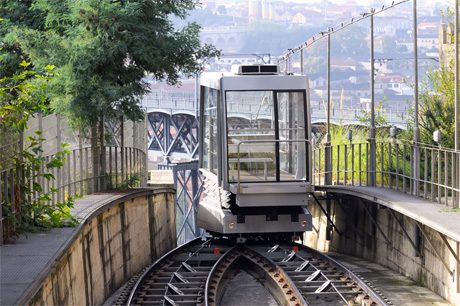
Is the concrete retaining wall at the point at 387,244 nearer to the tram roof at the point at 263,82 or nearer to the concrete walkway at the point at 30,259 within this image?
the tram roof at the point at 263,82

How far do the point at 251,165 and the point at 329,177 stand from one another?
19.9ft

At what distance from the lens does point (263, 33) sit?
602 feet

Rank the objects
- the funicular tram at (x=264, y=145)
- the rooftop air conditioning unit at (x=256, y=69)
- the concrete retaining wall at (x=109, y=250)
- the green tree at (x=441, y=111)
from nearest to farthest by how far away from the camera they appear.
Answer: the concrete retaining wall at (x=109, y=250), the funicular tram at (x=264, y=145), the rooftop air conditioning unit at (x=256, y=69), the green tree at (x=441, y=111)

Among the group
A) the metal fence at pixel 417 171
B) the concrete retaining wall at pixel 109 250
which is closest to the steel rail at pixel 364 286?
the metal fence at pixel 417 171

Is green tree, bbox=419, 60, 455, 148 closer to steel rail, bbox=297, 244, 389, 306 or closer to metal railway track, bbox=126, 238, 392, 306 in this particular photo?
metal railway track, bbox=126, 238, 392, 306

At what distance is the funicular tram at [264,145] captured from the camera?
18078 millimetres

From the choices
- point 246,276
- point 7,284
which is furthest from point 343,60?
point 7,284

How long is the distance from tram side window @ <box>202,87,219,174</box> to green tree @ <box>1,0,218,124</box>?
1138 mm

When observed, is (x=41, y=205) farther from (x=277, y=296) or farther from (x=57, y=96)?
(x=57, y=96)

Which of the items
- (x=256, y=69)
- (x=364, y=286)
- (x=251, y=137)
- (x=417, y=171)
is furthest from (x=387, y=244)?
(x=256, y=69)

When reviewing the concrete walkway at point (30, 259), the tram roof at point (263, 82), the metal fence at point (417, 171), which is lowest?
the concrete walkway at point (30, 259)

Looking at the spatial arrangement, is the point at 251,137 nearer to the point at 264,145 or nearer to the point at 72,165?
the point at 264,145

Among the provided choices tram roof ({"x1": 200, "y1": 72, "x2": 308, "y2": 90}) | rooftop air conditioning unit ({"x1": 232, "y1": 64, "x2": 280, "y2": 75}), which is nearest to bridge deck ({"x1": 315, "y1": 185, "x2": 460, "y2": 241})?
tram roof ({"x1": 200, "y1": 72, "x2": 308, "y2": 90})

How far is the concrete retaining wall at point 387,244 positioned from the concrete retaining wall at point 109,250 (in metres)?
4.59
